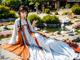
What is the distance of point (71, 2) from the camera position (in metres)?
36.3

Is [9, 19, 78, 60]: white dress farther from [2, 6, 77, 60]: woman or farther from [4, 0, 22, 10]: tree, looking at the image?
[4, 0, 22, 10]: tree

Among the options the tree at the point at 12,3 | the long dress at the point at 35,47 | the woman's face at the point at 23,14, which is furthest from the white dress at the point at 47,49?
the tree at the point at 12,3

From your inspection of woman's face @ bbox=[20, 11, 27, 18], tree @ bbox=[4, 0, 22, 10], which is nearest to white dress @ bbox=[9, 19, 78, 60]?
woman's face @ bbox=[20, 11, 27, 18]

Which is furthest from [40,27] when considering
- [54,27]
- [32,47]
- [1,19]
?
[32,47]

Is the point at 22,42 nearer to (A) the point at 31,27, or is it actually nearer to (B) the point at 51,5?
(A) the point at 31,27

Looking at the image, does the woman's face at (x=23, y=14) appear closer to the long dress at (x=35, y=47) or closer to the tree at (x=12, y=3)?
the long dress at (x=35, y=47)

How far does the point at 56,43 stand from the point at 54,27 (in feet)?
33.2

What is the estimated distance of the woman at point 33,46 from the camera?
10188 millimetres

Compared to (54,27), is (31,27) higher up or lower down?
higher up

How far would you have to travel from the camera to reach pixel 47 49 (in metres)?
10.5

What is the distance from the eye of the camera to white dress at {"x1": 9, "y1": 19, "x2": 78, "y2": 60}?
10.1 metres

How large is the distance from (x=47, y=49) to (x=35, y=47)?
0.44m

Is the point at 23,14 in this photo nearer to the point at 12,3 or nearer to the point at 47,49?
the point at 47,49

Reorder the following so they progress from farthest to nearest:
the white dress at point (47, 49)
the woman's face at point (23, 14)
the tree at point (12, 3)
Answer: the tree at point (12, 3) → the woman's face at point (23, 14) → the white dress at point (47, 49)
